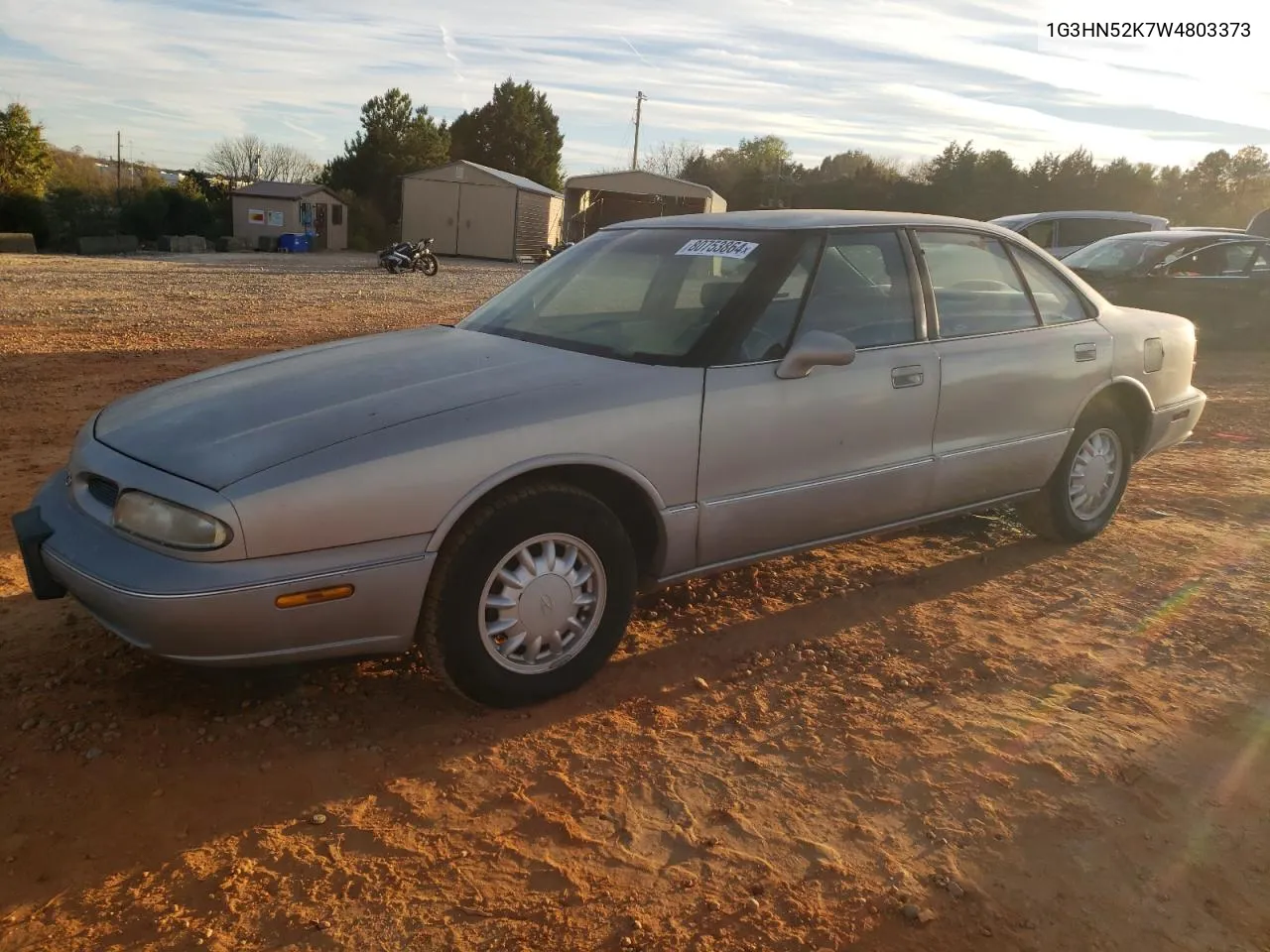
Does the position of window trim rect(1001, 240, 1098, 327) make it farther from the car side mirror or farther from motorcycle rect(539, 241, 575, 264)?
motorcycle rect(539, 241, 575, 264)

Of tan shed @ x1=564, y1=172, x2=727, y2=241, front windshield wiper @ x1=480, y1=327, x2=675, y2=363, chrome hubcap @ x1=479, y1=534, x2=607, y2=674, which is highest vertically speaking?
tan shed @ x1=564, y1=172, x2=727, y2=241

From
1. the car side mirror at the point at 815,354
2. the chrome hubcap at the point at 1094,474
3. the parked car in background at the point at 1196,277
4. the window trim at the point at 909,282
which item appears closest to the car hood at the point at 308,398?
the car side mirror at the point at 815,354

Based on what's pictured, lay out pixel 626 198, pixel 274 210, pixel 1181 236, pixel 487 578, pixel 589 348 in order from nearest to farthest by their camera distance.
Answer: pixel 487 578 < pixel 589 348 < pixel 1181 236 < pixel 274 210 < pixel 626 198

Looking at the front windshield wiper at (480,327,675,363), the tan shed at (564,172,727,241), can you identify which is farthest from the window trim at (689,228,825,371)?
the tan shed at (564,172,727,241)

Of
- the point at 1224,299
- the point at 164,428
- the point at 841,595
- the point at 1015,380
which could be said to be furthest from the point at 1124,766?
the point at 1224,299

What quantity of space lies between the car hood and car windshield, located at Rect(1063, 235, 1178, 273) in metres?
11.1

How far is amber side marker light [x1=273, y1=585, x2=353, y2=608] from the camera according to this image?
2635mm

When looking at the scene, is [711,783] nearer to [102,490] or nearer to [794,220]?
[102,490]

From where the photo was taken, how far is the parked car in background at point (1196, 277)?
12.1m

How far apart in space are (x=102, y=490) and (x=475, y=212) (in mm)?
35134

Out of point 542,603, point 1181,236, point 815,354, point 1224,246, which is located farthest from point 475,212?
point 542,603

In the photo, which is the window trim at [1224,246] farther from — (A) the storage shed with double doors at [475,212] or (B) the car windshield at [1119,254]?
(A) the storage shed with double doors at [475,212]

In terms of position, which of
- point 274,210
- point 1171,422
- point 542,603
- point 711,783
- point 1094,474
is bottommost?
point 711,783

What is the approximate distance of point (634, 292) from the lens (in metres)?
4.10
